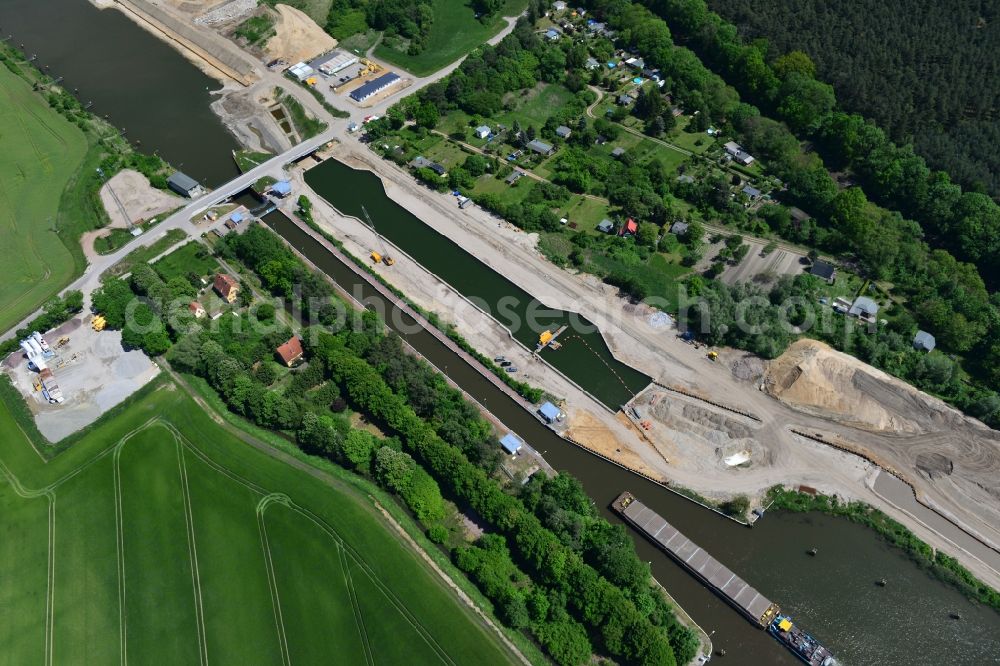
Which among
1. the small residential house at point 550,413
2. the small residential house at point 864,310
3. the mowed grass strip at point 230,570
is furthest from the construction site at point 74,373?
the small residential house at point 864,310

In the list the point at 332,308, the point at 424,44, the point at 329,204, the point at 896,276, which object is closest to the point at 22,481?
the point at 332,308

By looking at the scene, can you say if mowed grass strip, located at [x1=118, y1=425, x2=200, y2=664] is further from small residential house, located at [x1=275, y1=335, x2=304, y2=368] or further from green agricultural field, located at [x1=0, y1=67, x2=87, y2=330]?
green agricultural field, located at [x1=0, y1=67, x2=87, y2=330]

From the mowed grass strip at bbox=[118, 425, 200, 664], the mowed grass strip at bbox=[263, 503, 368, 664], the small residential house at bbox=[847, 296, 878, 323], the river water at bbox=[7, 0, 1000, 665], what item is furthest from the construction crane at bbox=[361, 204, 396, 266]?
the small residential house at bbox=[847, 296, 878, 323]

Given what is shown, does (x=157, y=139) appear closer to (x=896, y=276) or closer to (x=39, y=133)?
(x=39, y=133)

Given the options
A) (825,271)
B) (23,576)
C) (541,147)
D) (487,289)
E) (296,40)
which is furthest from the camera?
(296,40)

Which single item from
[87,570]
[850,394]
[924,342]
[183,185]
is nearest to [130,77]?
[183,185]

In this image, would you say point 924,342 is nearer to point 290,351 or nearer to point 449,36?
point 290,351
